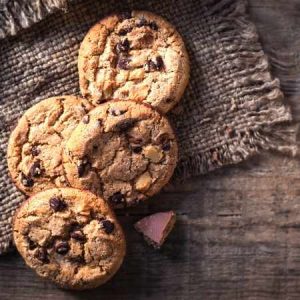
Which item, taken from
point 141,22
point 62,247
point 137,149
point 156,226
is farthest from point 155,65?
point 62,247

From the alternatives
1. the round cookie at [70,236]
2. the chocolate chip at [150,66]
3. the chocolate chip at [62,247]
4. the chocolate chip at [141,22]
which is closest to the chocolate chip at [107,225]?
the round cookie at [70,236]

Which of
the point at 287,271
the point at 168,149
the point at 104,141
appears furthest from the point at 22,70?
the point at 287,271

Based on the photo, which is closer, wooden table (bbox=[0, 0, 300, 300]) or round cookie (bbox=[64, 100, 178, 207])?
round cookie (bbox=[64, 100, 178, 207])

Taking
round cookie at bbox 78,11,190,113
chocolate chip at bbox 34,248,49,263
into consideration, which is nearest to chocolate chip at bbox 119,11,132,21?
round cookie at bbox 78,11,190,113

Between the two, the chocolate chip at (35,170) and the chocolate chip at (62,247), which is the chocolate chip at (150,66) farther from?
the chocolate chip at (62,247)

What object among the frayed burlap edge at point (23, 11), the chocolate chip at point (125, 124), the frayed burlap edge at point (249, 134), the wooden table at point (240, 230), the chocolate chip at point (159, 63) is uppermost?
the frayed burlap edge at point (23, 11)

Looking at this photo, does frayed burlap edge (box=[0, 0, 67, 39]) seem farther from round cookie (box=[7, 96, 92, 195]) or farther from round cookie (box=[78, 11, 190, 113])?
round cookie (box=[7, 96, 92, 195])
